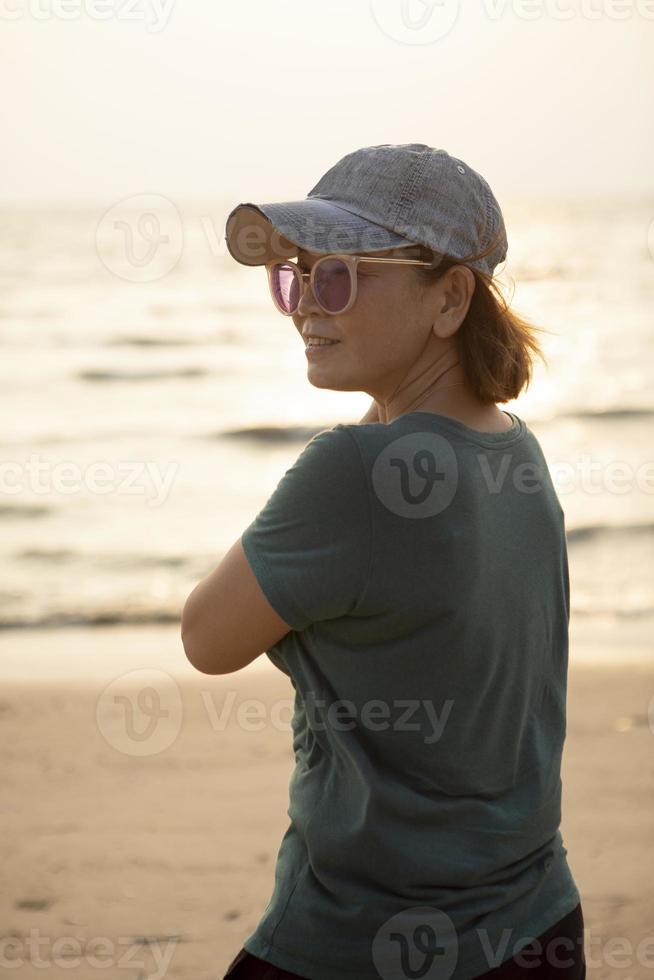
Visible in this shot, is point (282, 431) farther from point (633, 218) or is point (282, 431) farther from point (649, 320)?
point (633, 218)

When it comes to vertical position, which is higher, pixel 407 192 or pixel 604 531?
pixel 407 192

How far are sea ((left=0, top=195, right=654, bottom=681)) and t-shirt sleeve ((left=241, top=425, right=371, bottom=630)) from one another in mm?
573

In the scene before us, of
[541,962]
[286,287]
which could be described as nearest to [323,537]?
[286,287]

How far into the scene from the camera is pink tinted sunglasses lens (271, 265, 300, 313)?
184 cm

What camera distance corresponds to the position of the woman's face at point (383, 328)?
5.60 ft

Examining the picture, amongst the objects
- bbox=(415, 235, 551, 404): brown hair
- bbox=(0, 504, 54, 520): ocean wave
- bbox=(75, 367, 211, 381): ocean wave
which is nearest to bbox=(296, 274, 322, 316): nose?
bbox=(415, 235, 551, 404): brown hair

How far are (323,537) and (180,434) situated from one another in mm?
13546

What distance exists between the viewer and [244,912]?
4246 mm

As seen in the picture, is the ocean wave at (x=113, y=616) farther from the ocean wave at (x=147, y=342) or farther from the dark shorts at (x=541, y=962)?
the ocean wave at (x=147, y=342)

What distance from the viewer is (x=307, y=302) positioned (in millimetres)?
1760

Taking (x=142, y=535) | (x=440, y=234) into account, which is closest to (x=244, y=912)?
(x=440, y=234)

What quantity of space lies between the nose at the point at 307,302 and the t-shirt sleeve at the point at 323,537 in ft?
0.98

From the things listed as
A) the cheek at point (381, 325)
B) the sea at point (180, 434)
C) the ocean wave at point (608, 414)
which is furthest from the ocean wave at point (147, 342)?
the cheek at point (381, 325)

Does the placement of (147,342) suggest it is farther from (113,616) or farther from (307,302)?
(307,302)
